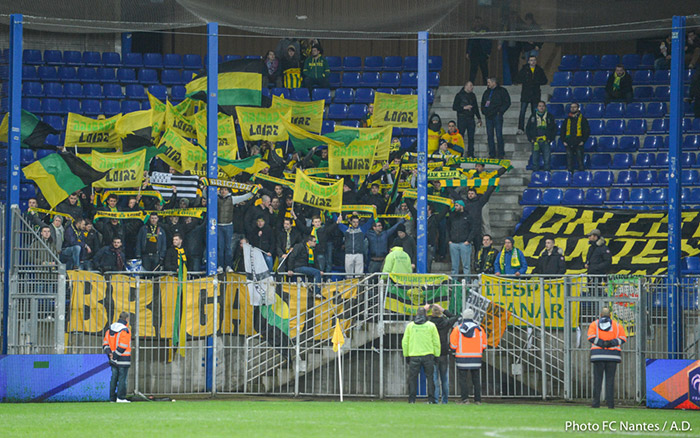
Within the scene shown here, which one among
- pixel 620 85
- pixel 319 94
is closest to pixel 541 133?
pixel 620 85

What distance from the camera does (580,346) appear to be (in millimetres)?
22516

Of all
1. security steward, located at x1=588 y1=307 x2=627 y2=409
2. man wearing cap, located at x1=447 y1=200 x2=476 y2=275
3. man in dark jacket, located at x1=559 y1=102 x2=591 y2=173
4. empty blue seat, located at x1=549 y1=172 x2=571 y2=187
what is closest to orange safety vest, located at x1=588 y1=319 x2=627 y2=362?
security steward, located at x1=588 y1=307 x2=627 y2=409

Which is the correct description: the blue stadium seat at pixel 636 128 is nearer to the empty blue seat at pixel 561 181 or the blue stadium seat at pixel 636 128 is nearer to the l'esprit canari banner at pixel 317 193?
the empty blue seat at pixel 561 181

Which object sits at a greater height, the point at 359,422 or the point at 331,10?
the point at 331,10

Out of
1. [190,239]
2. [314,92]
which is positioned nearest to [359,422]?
[190,239]

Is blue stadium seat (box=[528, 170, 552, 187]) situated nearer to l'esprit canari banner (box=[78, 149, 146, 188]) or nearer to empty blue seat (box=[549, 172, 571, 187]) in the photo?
empty blue seat (box=[549, 172, 571, 187])

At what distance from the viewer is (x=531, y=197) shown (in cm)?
2812

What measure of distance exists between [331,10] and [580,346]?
9.03 metres

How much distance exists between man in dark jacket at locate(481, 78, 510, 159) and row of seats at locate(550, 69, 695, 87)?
3.41m

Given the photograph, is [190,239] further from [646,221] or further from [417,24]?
[646,221]

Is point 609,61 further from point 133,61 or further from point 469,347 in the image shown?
point 469,347

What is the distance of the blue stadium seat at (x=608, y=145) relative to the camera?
29.5 metres

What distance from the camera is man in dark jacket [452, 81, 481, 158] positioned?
28750 millimetres

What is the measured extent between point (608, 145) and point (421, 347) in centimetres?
1150
